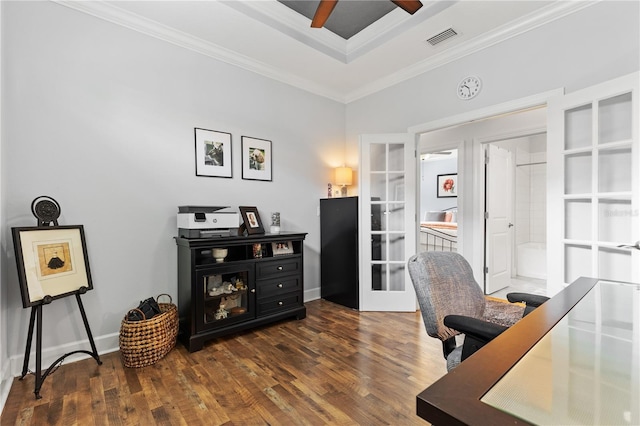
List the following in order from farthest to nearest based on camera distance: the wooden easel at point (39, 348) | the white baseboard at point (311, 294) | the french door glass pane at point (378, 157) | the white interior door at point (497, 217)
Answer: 1. the white interior door at point (497, 217)
2. the white baseboard at point (311, 294)
3. the french door glass pane at point (378, 157)
4. the wooden easel at point (39, 348)

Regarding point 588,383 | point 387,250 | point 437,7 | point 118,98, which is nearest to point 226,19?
point 118,98

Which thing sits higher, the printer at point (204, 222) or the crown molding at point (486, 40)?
the crown molding at point (486, 40)

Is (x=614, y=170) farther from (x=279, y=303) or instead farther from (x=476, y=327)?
(x=279, y=303)

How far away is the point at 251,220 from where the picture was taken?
3.08 metres

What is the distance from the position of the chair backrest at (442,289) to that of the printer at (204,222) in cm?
177

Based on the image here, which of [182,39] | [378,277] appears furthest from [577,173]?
[182,39]

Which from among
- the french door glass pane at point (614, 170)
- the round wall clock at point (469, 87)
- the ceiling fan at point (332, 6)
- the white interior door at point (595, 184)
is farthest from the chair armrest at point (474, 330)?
the round wall clock at point (469, 87)

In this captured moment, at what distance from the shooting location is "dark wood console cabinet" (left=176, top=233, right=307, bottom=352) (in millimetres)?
2436

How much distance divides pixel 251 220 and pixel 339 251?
3.87 ft

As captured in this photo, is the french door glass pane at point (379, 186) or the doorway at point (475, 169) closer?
the french door glass pane at point (379, 186)

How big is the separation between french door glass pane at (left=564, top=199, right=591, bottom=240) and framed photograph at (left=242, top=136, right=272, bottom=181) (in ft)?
9.12

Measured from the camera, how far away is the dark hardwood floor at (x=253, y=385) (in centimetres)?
161

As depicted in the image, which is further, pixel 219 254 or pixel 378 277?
pixel 378 277

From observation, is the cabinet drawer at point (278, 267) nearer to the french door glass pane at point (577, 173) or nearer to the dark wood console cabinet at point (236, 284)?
the dark wood console cabinet at point (236, 284)
